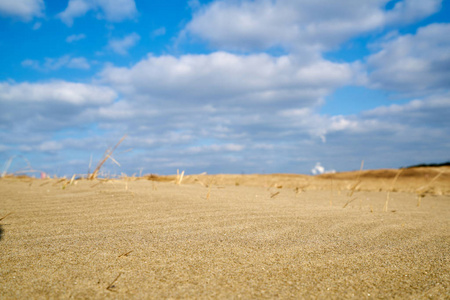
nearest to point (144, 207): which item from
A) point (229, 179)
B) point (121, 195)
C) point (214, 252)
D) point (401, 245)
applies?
point (121, 195)

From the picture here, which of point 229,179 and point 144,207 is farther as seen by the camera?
point 229,179

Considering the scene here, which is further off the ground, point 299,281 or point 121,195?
point 121,195

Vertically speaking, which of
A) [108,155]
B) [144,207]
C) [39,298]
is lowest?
[39,298]

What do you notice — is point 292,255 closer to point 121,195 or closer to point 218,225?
point 218,225

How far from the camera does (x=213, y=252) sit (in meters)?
1.26

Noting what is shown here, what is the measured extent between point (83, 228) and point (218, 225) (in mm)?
674

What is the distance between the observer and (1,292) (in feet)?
2.98

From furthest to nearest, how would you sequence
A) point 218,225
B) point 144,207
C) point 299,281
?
point 144,207, point 218,225, point 299,281

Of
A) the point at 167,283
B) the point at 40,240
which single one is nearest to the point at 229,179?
the point at 40,240

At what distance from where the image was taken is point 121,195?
246cm

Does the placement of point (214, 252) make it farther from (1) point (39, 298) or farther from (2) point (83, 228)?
(2) point (83, 228)

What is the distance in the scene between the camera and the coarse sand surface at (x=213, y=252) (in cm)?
95

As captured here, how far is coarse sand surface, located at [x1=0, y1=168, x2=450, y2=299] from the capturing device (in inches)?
37.5

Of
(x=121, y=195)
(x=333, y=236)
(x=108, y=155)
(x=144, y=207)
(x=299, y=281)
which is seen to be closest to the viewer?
(x=299, y=281)
